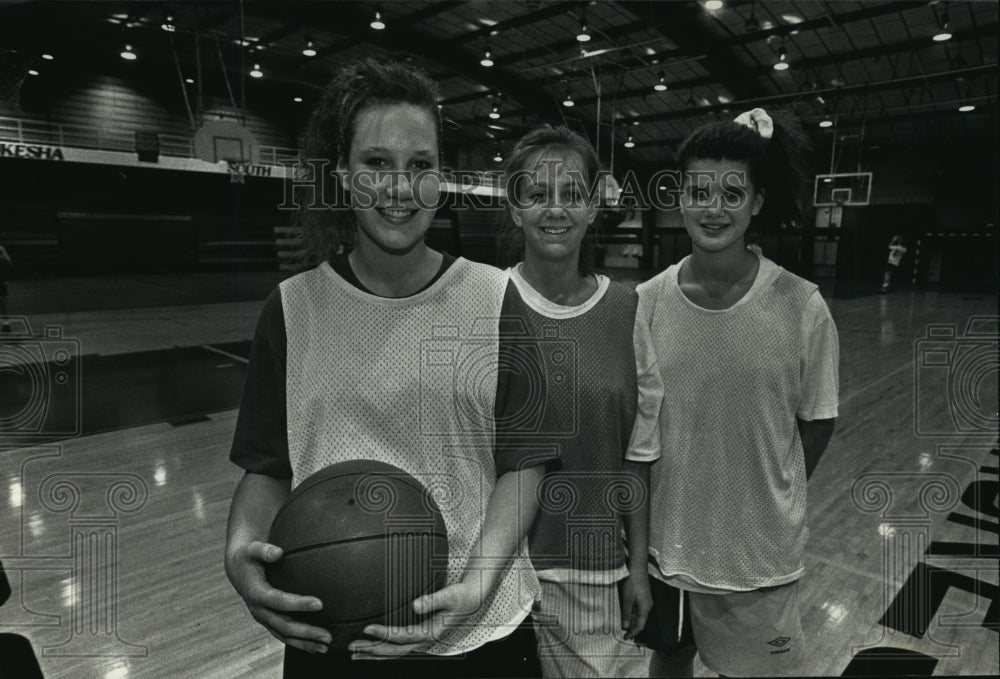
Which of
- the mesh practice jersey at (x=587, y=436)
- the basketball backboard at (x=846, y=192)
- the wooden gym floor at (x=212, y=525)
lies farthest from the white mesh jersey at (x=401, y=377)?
the basketball backboard at (x=846, y=192)

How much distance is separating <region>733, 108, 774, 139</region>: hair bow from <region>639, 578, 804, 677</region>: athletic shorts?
1.10 m

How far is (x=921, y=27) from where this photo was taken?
10648mm

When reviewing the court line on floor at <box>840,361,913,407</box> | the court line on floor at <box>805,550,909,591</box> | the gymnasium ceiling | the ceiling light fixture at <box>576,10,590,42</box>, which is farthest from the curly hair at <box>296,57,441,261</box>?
the ceiling light fixture at <box>576,10,590,42</box>

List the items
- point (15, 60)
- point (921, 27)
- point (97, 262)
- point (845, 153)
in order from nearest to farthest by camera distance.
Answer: point (15, 60) → point (921, 27) → point (97, 262) → point (845, 153)

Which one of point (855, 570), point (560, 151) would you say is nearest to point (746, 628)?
point (560, 151)

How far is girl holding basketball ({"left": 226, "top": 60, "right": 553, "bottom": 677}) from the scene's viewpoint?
1.00 meters

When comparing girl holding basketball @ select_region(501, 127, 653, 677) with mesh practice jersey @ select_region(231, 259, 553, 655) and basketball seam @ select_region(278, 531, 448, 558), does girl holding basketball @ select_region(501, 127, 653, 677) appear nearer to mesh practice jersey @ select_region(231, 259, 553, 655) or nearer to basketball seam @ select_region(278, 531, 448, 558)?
mesh practice jersey @ select_region(231, 259, 553, 655)

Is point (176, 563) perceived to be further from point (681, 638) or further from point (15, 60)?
point (15, 60)

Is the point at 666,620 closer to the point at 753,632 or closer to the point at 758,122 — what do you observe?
the point at 753,632

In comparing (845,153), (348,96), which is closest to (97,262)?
(348,96)

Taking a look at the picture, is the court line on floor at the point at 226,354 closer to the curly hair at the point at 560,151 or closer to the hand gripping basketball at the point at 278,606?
the curly hair at the point at 560,151

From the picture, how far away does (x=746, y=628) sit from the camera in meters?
1.36

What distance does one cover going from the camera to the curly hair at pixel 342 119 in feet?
3.29

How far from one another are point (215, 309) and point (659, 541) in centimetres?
991
